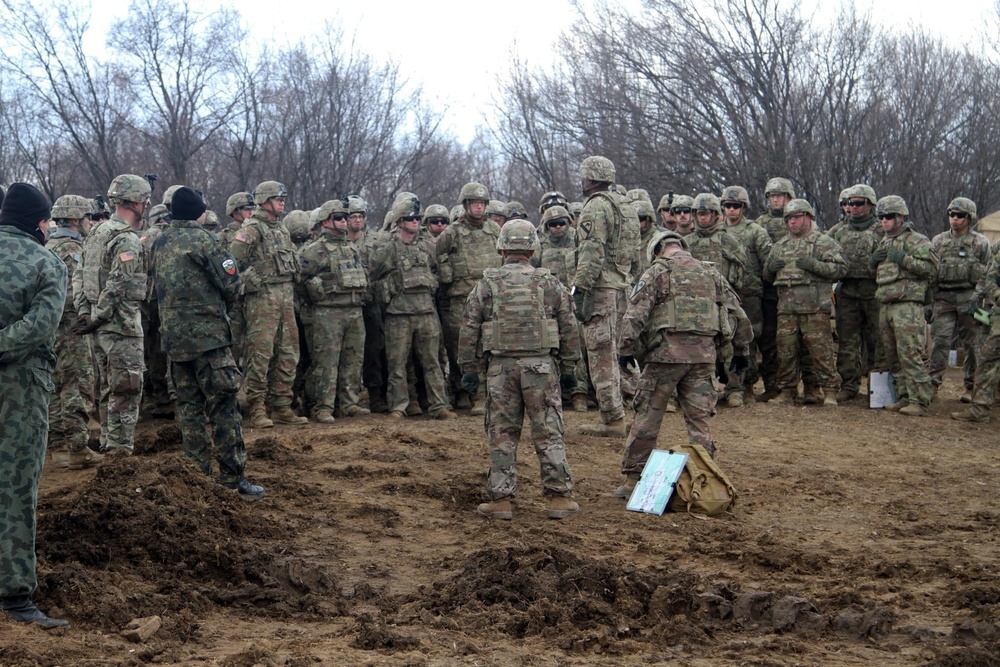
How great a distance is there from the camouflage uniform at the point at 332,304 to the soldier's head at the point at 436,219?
52.5 inches

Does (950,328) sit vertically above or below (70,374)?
above

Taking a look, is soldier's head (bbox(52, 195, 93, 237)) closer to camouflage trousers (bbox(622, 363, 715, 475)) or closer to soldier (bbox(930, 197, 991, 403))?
camouflage trousers (bbox(622, 363, 715, 475))

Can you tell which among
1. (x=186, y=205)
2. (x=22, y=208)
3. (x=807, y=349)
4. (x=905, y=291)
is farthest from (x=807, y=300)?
(x=22, y=208)

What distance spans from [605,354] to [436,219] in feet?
12.5

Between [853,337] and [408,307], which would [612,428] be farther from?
[853,337]

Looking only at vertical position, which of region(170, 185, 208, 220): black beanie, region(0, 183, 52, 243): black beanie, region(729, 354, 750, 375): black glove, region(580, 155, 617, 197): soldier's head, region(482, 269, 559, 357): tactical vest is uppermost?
region(580, 155, 617, 197): soldier's head

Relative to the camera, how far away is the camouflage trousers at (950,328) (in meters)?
15.1

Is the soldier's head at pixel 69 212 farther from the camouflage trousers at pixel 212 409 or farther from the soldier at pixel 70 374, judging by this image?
the camouflage trousers at pixel 212 409

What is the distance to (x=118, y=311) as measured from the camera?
10.3m

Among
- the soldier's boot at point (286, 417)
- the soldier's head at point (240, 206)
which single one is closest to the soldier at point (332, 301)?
the soldier's boot at point (286, 417)

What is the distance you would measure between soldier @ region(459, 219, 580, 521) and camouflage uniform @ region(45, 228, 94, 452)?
4341 mm

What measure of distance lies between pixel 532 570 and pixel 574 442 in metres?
4.96

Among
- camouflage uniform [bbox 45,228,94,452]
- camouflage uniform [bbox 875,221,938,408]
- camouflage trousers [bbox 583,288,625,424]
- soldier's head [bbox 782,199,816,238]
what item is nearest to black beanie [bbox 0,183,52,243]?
camouflage uniform [bbox 45,228,94,452]

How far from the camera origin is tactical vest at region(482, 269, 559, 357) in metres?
8.79
